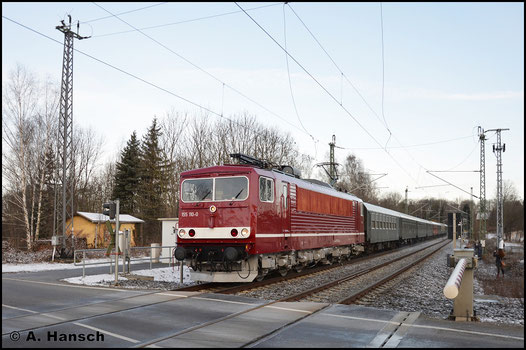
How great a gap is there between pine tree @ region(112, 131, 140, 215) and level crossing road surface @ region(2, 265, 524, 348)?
134 ft

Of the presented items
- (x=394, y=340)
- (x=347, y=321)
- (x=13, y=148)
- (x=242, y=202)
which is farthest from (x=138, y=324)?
(x=13, y=148)

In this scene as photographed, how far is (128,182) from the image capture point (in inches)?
2055

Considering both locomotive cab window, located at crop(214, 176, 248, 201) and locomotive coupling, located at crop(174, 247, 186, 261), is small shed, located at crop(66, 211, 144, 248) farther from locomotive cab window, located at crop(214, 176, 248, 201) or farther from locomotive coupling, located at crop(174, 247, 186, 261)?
locomotive cab window, located at crop(214, 176, 248, 201)

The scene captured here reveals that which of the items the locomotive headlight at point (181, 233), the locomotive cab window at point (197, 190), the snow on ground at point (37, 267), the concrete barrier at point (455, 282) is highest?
the locomotive cab window at point (197, 190)

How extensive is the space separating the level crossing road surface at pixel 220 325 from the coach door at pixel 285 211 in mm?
4729

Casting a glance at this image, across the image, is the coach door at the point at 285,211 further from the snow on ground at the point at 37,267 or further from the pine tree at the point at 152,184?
the pine tree at the point at 152,184

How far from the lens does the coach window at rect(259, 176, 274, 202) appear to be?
14412 mm

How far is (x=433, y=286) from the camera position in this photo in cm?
1605

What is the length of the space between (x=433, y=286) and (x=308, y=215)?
4877 mm

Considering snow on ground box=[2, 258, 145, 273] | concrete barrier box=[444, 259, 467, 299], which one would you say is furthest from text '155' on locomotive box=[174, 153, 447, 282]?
snow on ground box=[2, 258, 145, 273]

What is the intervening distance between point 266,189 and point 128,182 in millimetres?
40014

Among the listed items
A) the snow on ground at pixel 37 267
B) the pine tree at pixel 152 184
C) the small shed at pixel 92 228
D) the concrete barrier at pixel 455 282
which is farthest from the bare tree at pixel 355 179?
the concrete barrier at pixel 455 282

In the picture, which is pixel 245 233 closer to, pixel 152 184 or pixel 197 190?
pixel 197 190

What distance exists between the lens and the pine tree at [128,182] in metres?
51.6
